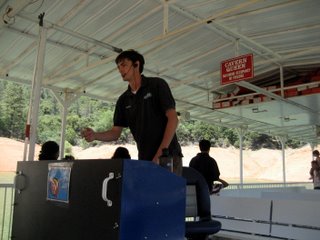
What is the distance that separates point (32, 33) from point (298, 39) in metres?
4.78

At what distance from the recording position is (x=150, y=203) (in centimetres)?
143

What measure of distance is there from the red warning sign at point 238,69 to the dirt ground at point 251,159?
28.0 meters

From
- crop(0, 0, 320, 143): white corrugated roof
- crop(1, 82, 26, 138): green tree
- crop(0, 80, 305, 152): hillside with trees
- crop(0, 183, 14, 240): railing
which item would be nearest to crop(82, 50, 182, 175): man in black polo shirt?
crop(0, 0, 320, 143): white corrugated roof

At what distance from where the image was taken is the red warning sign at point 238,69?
556 cm

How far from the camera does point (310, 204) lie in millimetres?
3768

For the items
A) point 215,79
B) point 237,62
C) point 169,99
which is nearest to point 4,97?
point 215,79

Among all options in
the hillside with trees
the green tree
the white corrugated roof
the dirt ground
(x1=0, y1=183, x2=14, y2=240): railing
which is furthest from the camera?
the green tree

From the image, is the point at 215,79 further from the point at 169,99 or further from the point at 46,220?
the point at 46,220

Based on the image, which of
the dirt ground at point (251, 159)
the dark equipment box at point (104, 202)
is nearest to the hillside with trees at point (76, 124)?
the dirt ground at point (251, 159)

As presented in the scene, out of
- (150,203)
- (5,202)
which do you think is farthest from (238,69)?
(150,203)

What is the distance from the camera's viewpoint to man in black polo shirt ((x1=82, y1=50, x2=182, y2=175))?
79.5 inches

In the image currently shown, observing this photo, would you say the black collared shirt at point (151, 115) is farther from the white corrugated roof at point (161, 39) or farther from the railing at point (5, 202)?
the railing at point (5, 202)

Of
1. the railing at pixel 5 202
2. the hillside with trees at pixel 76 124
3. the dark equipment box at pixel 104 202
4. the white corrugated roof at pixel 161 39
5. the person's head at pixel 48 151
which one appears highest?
the hillside with trees at pixel 76 124

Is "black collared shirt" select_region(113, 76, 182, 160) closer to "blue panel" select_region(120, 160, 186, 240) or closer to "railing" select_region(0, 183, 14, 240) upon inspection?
"blue panel" select_region(120, 160, 186, 240)
